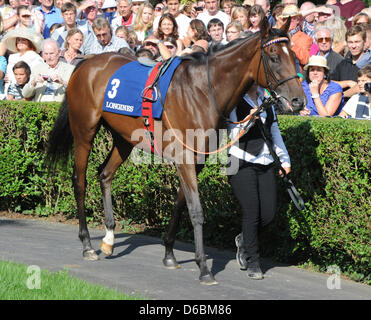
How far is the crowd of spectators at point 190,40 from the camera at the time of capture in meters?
9.30

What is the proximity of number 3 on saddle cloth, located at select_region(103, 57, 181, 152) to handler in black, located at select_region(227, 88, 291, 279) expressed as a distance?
2.55 ft

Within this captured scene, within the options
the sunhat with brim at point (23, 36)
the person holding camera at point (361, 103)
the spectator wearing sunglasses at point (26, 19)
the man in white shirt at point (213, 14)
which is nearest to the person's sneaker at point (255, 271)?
the person holding camera at point (361, 103)

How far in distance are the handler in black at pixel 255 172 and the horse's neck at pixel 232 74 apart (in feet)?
0.93

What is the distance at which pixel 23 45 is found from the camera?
12523 mm

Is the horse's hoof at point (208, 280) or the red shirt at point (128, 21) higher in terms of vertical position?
the red shirt at point (128, 21)

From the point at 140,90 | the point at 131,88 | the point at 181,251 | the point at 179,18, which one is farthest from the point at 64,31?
the point at 181,251

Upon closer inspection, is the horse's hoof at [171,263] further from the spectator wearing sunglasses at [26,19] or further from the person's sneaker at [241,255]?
the spectator wearing sunglasses at [26,19]

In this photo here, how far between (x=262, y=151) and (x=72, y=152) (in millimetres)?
2705

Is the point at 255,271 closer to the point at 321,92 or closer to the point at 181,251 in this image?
the point at 181,251

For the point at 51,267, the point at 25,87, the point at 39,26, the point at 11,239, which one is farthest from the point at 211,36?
the point at 51,267

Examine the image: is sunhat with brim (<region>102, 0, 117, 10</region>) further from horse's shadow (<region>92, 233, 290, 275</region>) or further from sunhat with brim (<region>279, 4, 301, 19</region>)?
horse's shadow (<region>92, 233, 290, 275</region>)

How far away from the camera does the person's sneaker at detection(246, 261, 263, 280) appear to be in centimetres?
693

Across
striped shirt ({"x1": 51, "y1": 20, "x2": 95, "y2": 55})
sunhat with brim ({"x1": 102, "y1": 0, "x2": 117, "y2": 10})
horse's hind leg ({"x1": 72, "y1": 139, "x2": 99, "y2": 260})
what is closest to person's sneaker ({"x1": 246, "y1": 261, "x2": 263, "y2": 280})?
horse's hind leg ({"x1": 72, "y1": 139, "x2": 99, "y2": 260})

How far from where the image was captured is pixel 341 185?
6.92m
